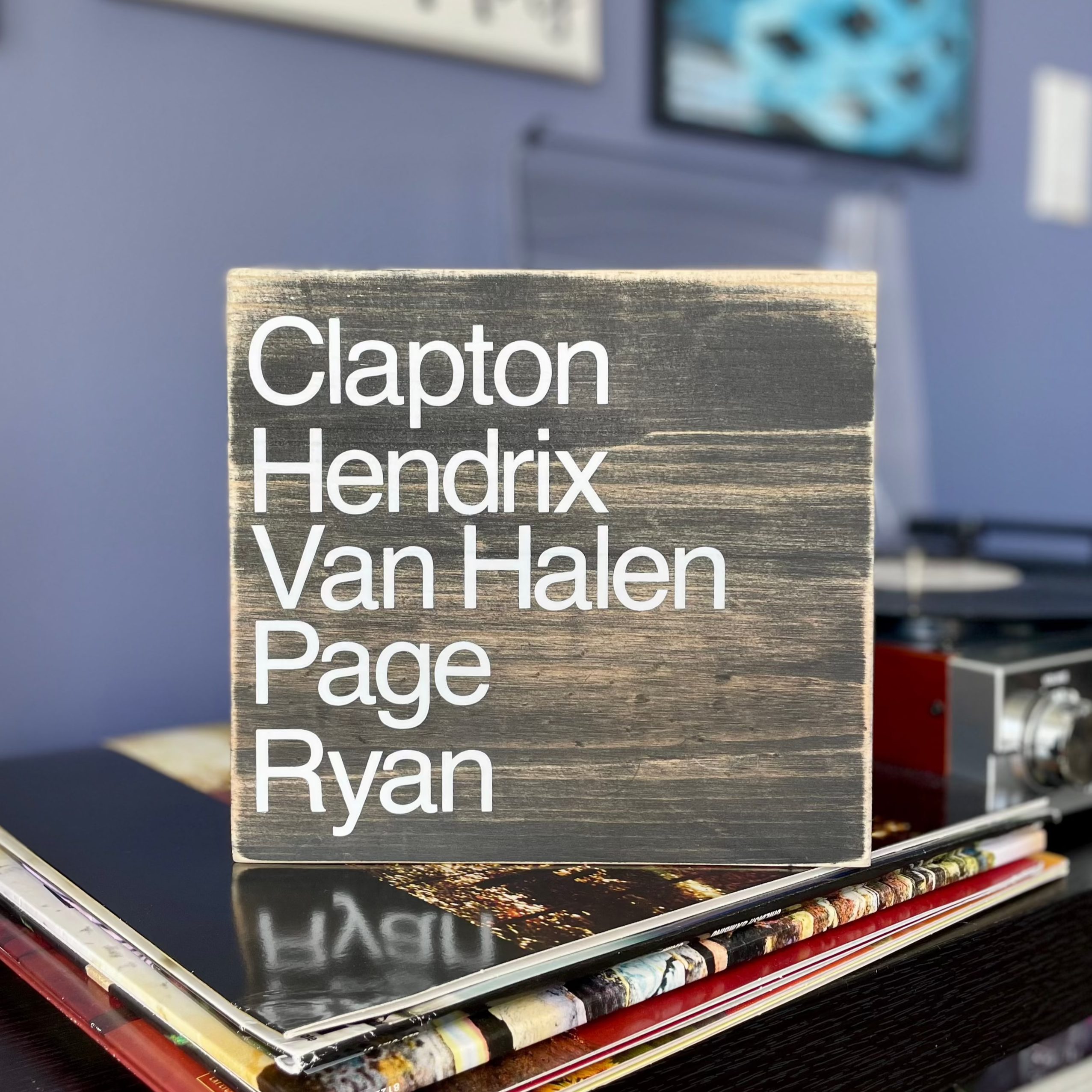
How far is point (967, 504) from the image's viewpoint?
1.72 metres

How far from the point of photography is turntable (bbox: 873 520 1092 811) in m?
0.76

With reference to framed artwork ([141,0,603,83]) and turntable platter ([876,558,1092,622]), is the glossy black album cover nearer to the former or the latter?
turntable platter ([876,558,1092,622])

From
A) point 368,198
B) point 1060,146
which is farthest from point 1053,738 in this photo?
point 1060,146

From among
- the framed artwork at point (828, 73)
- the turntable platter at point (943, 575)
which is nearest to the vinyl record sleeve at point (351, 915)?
the turntable platter at point (943, 575)

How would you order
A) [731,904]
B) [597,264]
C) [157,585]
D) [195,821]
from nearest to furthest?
[731,904] < [195,821] < [157,585] < [597,264]

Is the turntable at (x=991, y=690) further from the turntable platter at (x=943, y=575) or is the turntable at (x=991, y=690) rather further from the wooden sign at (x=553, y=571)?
the wooden sign at (x=553, y=571)

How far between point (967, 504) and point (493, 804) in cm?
131

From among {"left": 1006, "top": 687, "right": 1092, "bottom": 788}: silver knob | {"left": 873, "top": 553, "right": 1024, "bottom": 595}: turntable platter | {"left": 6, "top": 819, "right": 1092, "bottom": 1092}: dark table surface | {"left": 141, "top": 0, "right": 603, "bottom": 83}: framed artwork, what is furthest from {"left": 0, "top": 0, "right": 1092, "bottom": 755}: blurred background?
{"left": 1006, "top": 687, "right": 1092, "bottom": 788}: silver knob

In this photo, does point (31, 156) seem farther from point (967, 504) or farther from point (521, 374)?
point (967, 504)

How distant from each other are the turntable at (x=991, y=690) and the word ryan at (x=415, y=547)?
0.90 ft

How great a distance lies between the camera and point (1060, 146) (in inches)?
71.0

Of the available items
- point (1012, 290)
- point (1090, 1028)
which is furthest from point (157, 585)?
point (1012, 290)

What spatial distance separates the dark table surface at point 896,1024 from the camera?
53 cm

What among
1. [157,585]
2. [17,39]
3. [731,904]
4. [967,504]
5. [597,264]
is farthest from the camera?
[967,504]
